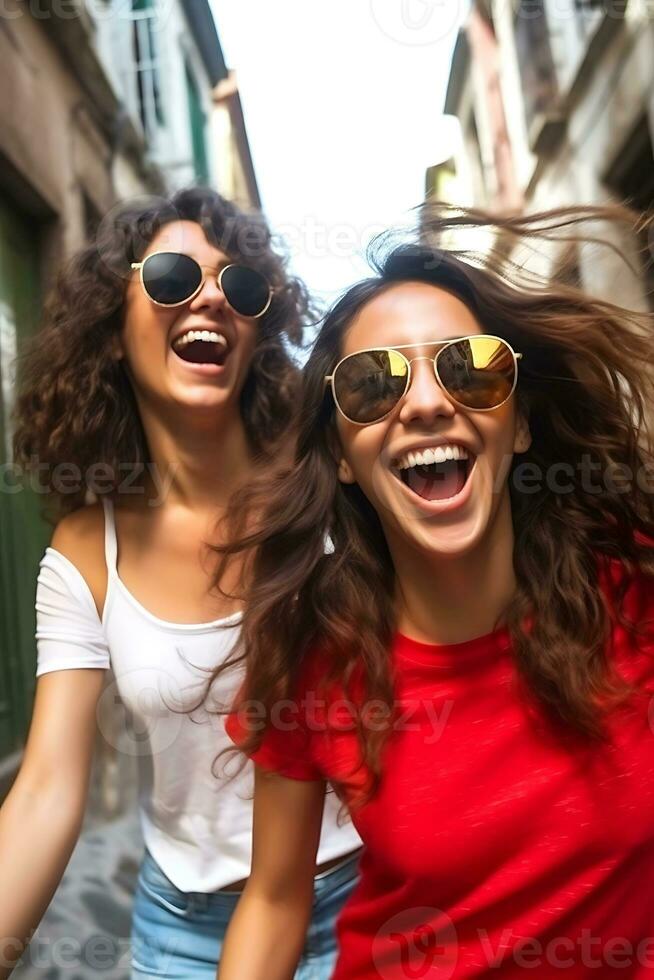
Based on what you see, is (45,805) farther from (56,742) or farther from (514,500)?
(514,500)

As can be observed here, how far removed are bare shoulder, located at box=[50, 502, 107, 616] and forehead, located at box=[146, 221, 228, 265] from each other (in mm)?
542

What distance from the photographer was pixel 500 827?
3.31 feet

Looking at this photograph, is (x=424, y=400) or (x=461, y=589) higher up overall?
(x=424, y=400)

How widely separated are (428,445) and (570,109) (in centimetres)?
624

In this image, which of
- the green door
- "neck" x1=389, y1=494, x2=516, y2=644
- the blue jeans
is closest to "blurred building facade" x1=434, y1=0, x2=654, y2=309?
"neck" x1=389, y1=494, x2=516, y2=644

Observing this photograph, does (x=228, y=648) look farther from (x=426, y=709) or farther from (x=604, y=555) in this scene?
(x=604, y=555)

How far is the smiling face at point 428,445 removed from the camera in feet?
3.43

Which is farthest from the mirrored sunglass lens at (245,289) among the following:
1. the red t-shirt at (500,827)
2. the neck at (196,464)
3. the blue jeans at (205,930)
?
the blue jeans at (205,930)

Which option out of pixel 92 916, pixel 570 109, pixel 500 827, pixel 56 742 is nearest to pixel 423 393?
pixel 500 827

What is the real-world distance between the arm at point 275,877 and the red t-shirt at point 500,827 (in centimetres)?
8

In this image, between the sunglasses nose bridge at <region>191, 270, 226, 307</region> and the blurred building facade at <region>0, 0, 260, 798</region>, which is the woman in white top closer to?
the sunglasses nose bridge at <region>191, 270, 226, 307</region>

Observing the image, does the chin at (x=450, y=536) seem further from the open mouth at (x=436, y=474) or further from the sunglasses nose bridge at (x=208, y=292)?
the sunglasses nose bridge at (x=208, y=292)

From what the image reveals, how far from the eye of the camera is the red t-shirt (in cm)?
100

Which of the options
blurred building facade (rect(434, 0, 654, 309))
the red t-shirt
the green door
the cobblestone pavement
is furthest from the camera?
the green door
